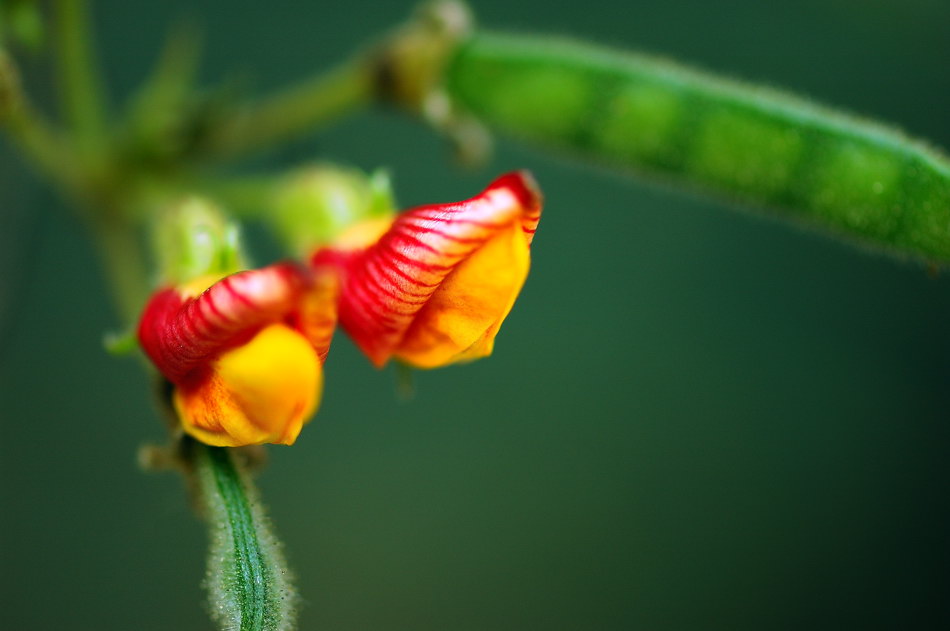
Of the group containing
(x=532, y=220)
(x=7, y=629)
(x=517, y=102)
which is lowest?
(x=7, y=629)

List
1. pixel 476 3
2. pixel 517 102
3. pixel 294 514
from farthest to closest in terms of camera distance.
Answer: pixel 476 3 < pixel 294 514 < pixel 517 102

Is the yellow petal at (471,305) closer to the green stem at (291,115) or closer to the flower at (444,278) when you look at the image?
the flower at (444,278)

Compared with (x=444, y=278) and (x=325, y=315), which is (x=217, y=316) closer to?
(x=325, y=315)

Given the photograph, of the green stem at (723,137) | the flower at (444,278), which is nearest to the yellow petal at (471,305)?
the flower at (444,278)

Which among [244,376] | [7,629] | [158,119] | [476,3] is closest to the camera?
[244,376]

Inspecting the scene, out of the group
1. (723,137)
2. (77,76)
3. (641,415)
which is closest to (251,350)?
(723,137)

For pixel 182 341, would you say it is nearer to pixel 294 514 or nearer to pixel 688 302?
pixel 294 514

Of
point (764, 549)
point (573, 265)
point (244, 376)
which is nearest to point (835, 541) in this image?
point (764, 549)
